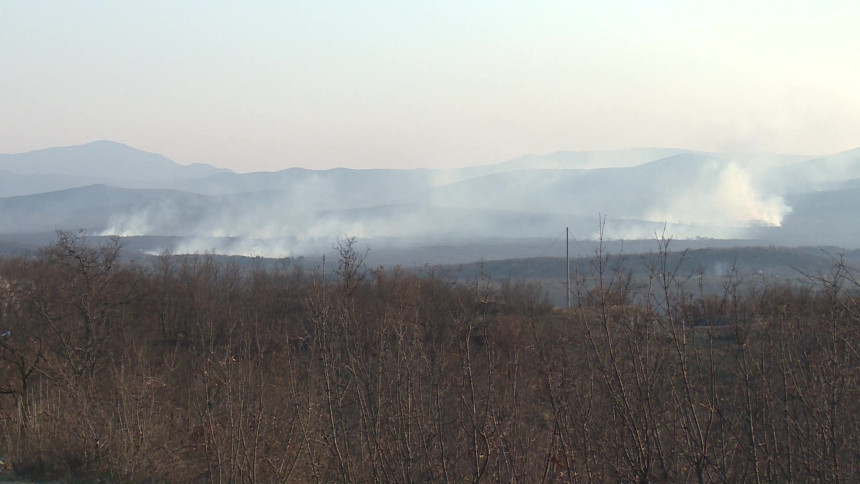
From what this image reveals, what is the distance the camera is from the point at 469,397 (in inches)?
416

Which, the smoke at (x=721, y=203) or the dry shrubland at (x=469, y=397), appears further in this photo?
the smoke at (x=721, y=203)

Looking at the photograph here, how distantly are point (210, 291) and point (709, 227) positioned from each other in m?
88.8

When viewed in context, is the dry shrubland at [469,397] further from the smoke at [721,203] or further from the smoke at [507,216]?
the smoke at [721,203]

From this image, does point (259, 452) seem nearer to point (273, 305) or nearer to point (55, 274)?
point (55, 274)

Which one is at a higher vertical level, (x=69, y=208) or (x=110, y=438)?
(x=69, y=208)

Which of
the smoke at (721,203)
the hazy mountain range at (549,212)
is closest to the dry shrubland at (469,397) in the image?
the hazy mountain range at (549,212)

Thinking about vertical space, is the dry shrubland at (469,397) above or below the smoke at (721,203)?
below

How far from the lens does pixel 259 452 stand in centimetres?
952

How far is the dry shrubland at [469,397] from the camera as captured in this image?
17.5 feet

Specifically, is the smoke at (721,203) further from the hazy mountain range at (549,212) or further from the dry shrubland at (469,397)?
the dry shrubland at (469,397)

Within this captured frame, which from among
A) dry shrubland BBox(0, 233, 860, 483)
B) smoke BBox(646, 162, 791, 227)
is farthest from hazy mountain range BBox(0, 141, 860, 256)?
dry shrubland BBox(0, 233, 860, 483)

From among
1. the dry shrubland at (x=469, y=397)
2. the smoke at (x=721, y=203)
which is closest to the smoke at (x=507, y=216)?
the smoke at (x=721, y=203)

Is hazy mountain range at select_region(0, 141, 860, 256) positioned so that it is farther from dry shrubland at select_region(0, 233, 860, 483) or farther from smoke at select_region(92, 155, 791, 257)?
dry shrubland at select_region(0, 233, 860, 483)

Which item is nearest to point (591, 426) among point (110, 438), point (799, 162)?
point (110, 438)
